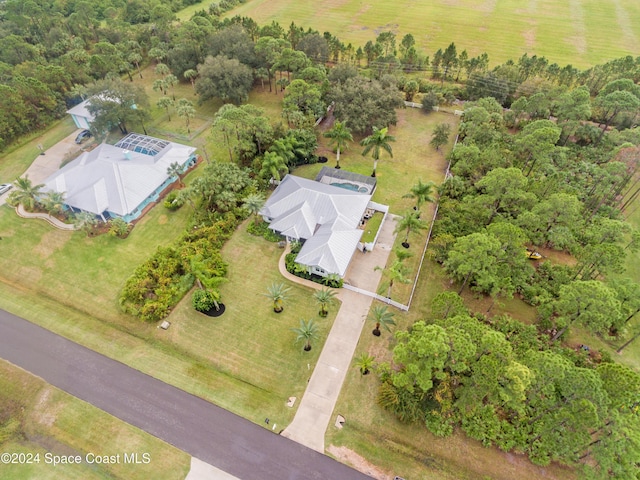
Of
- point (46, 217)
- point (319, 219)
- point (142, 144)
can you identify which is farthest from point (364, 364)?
point (142, 144)

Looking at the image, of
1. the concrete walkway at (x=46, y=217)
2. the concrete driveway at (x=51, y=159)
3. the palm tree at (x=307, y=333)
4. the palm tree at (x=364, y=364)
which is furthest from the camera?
the concrete driveway at (x=51, y=159)

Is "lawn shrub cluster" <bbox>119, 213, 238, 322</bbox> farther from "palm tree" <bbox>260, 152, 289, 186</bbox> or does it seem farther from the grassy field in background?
"palm tree" <bbox>260, 152, 289, 186</bbox>

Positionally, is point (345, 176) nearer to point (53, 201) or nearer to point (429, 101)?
point (429, 101)

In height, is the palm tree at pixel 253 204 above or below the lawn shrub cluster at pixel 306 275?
above

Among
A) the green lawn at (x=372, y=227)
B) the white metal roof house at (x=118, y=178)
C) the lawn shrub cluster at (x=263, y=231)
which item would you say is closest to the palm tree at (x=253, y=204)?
the lawn shrub cluster at (x=263, y=231)

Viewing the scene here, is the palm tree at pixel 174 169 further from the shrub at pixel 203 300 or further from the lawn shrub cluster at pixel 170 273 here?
the shrub at pixel 203 300

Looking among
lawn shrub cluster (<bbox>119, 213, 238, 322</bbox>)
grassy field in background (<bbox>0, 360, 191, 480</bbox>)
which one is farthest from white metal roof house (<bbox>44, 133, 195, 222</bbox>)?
grassy field in background (<bbox>0, 360, 191, 480</bbox>)
